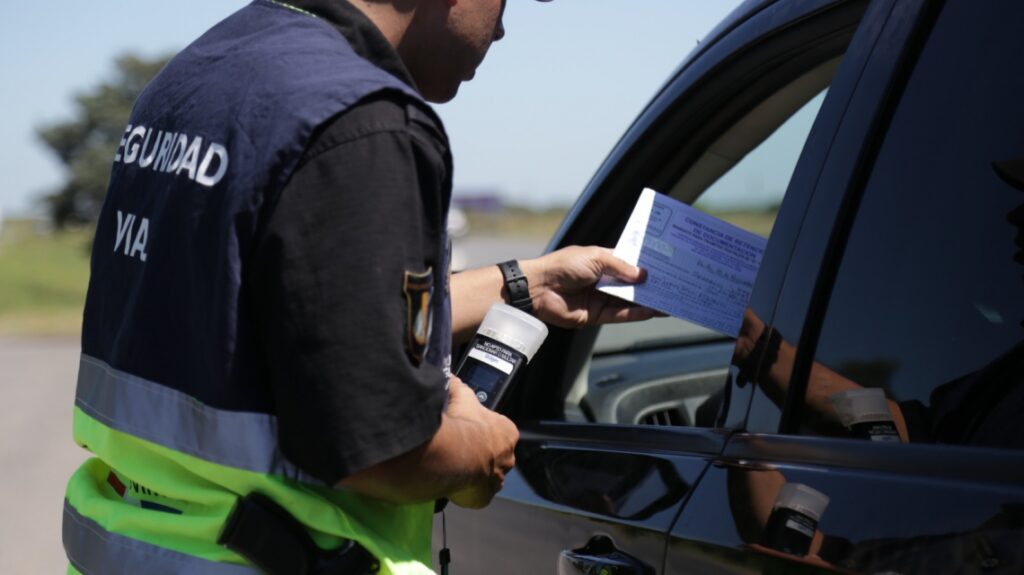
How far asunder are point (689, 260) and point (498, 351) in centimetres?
47

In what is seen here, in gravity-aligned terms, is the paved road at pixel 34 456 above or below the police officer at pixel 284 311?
below

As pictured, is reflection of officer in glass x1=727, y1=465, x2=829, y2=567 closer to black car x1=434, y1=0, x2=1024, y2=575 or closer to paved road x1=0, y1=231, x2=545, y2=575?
black car x1=434, y1=0, x2=1024, y2=575

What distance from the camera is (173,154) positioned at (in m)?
1.80

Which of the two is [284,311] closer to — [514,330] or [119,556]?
[119,556]

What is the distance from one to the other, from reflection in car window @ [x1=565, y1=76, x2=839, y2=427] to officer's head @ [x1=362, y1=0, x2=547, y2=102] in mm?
687

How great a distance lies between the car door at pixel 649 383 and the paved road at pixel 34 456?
391 cm

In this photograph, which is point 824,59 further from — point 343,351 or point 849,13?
point 343,351

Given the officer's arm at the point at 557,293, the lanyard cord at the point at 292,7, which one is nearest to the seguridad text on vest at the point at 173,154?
the lanyard cord at the point at 292,7

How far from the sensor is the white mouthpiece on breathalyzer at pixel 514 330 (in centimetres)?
219

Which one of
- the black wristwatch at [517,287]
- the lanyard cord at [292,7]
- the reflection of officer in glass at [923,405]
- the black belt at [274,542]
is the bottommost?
the black belt at [274,542]

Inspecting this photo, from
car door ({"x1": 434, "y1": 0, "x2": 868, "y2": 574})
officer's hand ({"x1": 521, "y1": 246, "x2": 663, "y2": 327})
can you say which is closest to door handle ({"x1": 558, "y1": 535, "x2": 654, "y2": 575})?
car door ({"x1": 434, "y1": 0, "x2": 868, "y2": 574})

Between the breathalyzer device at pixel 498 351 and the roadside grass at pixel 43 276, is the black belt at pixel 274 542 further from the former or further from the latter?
the roadside grass at pixel 43 276

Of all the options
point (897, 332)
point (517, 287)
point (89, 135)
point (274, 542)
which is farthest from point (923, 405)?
point (89, 135)

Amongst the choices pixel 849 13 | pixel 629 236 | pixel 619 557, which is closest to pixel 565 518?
pixel 619 557
